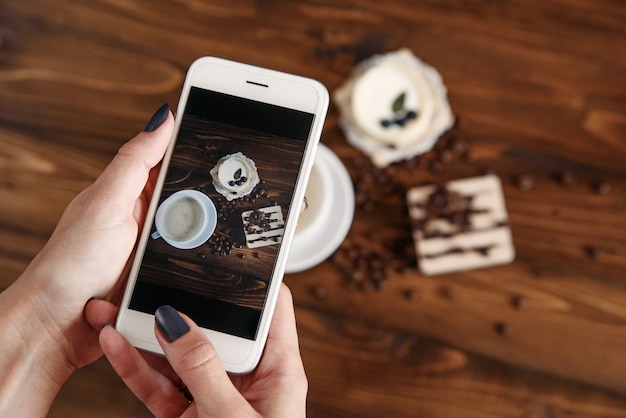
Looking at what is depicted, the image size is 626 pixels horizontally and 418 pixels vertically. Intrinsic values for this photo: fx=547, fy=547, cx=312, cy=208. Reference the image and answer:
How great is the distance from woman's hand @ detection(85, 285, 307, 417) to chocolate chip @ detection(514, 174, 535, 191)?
17.6 inches

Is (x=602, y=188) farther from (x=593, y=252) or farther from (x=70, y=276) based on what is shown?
(x=70, y=276)

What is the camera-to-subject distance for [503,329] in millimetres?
862

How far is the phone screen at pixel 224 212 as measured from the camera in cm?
64

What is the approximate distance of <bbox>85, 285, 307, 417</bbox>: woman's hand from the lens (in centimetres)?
52

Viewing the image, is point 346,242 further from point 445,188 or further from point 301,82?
point 301,82

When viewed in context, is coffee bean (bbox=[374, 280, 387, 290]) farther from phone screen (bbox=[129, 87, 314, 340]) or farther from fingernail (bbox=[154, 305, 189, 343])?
fingernail (bbox=[154, 305, 189, 343])

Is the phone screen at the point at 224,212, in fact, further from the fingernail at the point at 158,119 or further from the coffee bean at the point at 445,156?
the coffee bean at the point at 445,156

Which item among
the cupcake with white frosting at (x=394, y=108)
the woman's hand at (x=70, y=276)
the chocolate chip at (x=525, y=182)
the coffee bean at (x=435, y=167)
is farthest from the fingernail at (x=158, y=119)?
the chocolate chip at (x=525, y=182)

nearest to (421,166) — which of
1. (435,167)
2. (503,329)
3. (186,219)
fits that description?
(435,167)

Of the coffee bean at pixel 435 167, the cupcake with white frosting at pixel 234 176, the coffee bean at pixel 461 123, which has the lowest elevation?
the coffee bean at pixel 435 167

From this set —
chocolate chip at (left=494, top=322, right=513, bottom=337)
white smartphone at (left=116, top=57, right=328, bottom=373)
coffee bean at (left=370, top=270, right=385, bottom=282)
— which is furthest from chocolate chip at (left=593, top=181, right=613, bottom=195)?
white smartphone at (left=116, top=57, right=328, bottom=373)

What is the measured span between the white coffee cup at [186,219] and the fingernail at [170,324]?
103 mm

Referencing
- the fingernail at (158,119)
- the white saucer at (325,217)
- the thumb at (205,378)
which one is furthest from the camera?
the white saucer at (325,217)

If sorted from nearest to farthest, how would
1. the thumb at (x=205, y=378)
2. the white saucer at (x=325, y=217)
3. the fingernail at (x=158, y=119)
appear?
1. the thumb at (x=205, y=378)
2. the fingernail at (x=158, y=119)
3. the white saucer at (x=325, y=217)
